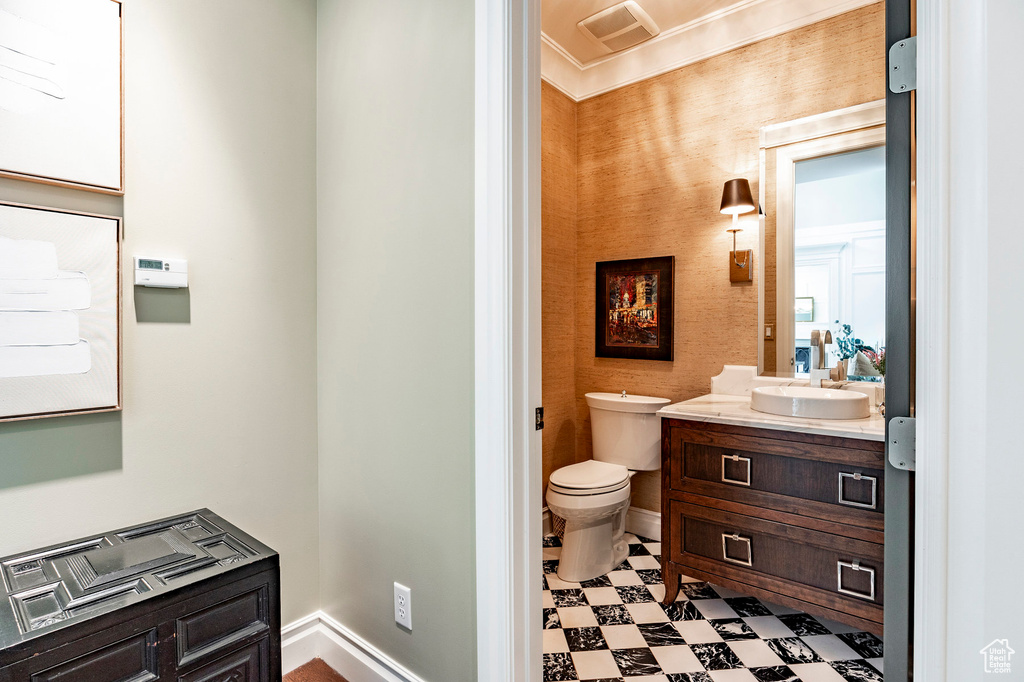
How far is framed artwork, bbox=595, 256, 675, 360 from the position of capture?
2742 millimetres

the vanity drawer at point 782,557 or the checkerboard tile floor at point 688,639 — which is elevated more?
the vanity drawer at point 782,557

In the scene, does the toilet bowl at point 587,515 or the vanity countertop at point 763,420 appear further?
the toilet bowl at point 587,515

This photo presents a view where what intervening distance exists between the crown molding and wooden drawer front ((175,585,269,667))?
2.75 meters

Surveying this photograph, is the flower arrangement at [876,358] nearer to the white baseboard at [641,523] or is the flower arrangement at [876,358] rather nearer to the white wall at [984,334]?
the white baseboard at [641,523]

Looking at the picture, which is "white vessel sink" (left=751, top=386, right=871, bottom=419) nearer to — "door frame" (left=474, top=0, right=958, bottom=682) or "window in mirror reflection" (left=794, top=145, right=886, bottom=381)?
"window in mirror reflection" (left=794, top=145, right=886, bottom=381)

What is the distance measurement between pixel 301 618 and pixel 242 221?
135 centimetres

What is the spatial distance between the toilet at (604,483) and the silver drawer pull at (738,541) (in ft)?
1.75

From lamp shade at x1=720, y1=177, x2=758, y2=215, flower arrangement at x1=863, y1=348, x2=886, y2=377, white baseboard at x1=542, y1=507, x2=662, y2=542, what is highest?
lamp shade at x1=720, y1=177, x2=758, y2=215

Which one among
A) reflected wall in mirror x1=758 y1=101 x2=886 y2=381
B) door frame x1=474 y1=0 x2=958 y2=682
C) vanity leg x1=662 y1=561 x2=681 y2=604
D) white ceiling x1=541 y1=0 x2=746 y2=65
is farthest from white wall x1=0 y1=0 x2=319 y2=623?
reflected wall in mirror x1=758 y1=101 x2=886 y2=381

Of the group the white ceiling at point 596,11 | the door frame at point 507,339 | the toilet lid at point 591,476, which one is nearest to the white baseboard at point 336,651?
the door frame at point 507,339

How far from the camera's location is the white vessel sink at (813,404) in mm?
1805

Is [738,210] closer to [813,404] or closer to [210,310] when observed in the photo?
[813,404]

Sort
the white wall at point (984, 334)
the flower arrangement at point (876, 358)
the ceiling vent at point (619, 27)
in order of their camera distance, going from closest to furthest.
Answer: the white wall at point (984, 334)
the flower arrangement at point (876, 358)
the ceiling vent at point (619, 27)

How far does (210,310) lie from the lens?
152 cm
